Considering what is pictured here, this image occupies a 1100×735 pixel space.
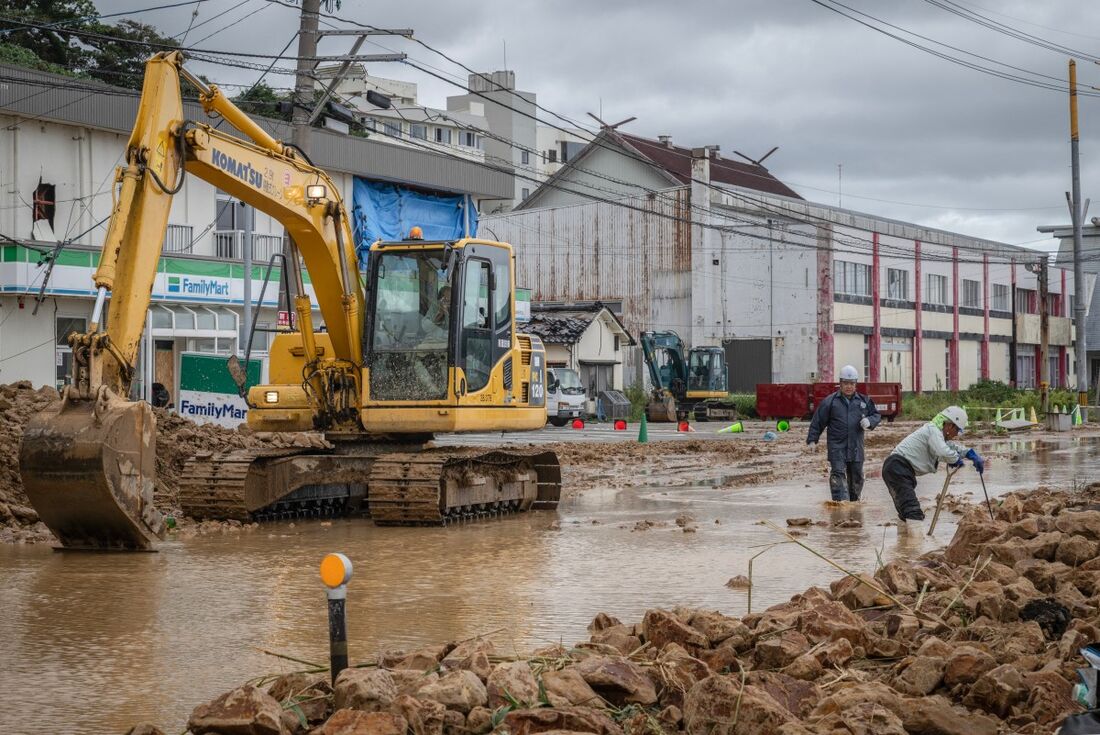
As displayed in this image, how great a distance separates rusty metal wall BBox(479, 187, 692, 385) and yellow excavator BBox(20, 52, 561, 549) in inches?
1799

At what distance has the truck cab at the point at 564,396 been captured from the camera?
47000 millimetres

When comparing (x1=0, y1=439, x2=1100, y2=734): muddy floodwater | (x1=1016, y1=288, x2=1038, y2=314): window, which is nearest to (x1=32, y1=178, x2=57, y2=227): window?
(x1=0, y1=439, x2=1100, y2=734): muddy floodwater

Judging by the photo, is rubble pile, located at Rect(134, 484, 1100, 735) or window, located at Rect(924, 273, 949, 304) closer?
rubble pile, located at Rect(134, 484, 1100, 735)

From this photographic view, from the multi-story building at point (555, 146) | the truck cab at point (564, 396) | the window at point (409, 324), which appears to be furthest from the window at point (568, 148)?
the window at point (409, 324)

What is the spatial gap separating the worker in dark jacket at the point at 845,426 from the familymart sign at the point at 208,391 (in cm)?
1322

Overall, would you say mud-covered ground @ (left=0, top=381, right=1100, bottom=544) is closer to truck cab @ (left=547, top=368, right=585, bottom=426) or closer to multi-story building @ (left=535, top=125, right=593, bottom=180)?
truck cab @ (left=547, top=368, right=585, bottom=426)

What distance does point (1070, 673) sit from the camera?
20.1ft

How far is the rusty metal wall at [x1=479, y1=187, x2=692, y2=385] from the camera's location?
63.9 meters

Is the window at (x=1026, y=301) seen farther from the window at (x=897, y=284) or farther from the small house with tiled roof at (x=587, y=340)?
the small house with tiled roof at (x=587, y=340)

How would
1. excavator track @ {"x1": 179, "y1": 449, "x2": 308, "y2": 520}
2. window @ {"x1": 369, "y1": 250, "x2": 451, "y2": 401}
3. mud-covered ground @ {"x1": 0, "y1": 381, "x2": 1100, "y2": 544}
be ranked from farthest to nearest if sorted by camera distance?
1. window @ {"x1": 369, "y1": 250, "x2": 451, "y2": 401}
2. mud-covered ground @ {"x1": 0, "y1": 381, "x2": 1100, "y2": 544}
3. excavator track @ {"x1": 179, "y1": 449, "x2": 308, "y2": 520}

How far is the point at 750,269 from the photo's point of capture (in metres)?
62.7

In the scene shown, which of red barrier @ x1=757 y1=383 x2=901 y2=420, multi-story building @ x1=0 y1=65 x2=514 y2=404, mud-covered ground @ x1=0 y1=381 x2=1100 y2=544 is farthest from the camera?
red barrier @ x1=757 y1=383 x2=901 y2=420

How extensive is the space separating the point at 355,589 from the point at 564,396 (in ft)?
122

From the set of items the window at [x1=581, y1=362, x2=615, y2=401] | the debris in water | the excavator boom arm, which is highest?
the excavator boom arm
